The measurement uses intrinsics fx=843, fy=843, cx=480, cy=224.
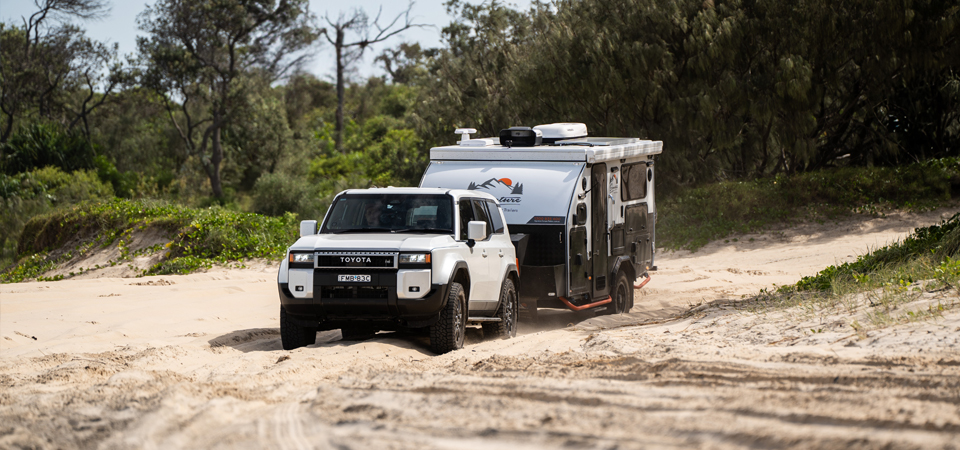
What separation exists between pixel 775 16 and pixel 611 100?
455 cm

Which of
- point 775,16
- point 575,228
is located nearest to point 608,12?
point 775,16

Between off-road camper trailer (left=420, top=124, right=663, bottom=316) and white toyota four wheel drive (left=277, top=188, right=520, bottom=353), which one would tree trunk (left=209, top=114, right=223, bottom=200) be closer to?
off-road camper trailer (left=420, top=124, right=663, bottom=316)

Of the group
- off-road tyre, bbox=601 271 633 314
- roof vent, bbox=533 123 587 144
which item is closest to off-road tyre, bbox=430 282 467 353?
off-road tyre, bbox=601 271 633 314

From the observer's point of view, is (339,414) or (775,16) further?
(775,16)

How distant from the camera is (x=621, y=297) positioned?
12859 millimetres

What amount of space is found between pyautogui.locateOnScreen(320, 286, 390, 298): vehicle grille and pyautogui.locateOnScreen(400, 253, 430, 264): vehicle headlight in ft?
1.17

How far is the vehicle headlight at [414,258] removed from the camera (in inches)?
323

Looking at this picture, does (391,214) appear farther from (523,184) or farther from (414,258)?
(523,184)

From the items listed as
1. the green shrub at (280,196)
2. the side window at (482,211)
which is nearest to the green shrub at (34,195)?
the green shrub at (280,196)

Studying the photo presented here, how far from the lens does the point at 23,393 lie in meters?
6.49

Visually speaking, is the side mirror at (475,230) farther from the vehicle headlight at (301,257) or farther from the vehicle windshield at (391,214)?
the vehicle headlight at (301,257)

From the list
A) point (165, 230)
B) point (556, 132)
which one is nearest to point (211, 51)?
point (165, 230)

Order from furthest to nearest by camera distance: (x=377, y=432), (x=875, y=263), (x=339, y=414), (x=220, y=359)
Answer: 1. (x=875, y=263)
2. (x=220, y=359)
3. (x=339, y=414)
4. (x=377, y=432)

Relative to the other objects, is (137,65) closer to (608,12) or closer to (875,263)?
(608,12)
